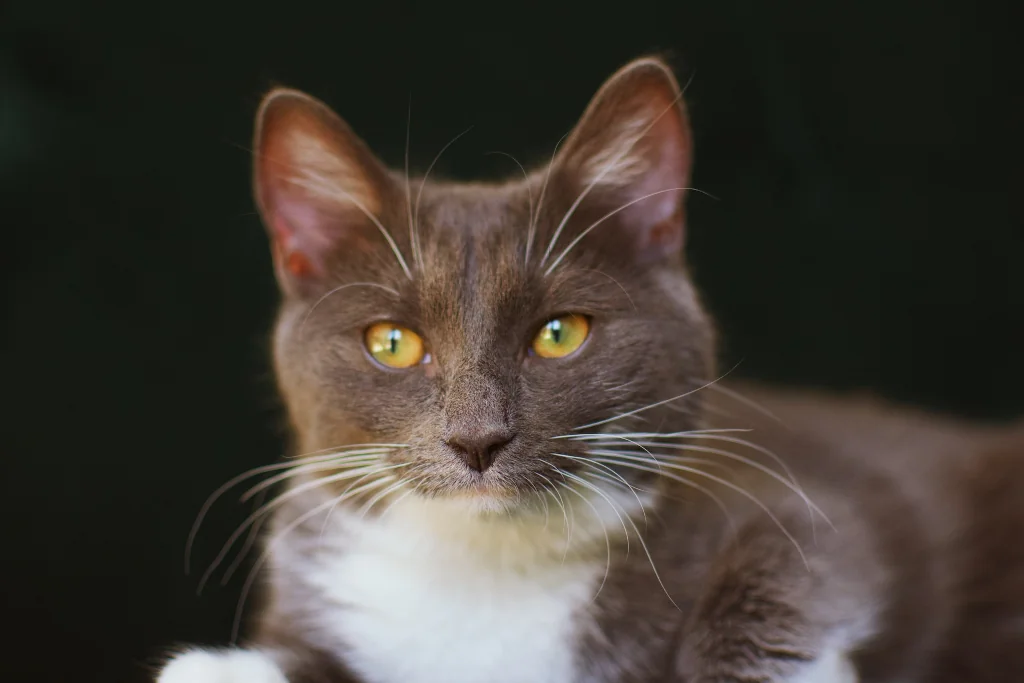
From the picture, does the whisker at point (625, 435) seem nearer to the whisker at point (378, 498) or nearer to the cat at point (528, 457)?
the cat at point (528, 457)

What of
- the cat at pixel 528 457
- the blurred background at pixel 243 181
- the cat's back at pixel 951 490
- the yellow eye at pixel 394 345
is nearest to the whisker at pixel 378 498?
the cat at pixel 528 457

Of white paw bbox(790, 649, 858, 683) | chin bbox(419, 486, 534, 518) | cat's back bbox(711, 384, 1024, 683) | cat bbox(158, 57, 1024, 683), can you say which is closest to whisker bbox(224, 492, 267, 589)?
cat bbox(158, 57, 1024, 683)

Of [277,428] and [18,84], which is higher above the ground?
[18,84]

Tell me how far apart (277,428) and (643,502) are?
0.67 metres

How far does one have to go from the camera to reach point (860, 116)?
2.32 metres

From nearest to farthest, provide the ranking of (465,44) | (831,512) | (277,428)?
(831,512), (277,428), (465,44)

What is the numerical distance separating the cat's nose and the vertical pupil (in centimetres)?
20

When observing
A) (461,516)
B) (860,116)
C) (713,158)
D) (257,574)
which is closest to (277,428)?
(257,574)

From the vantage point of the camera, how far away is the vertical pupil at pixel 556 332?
1500mm

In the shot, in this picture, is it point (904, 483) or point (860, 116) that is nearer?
point (904, 483)

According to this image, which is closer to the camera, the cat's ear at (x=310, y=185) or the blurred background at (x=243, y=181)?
the cat's ear at (x=310, y=185)

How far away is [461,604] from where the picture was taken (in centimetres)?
154

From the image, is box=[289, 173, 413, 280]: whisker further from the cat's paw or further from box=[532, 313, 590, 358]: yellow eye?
the cat's paw

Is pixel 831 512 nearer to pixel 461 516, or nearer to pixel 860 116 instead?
pixel 461 516
